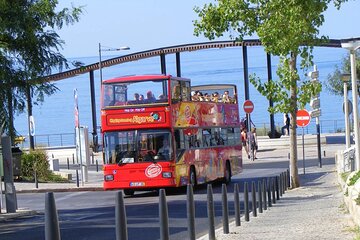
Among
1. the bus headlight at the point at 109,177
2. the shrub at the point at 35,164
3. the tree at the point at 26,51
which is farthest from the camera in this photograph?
the shrub at the point at 35,164

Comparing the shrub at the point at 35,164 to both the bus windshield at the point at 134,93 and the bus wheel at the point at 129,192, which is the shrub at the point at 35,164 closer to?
the bus wheel at the point at 129,192

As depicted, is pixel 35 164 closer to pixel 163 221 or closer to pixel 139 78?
pixel 139 78

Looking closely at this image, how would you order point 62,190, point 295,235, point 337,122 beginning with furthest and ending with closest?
point 337,122 < point 62,190 < point 295,235

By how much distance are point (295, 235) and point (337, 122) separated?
2482 inches

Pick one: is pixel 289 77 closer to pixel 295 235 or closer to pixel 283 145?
pixel 295 235

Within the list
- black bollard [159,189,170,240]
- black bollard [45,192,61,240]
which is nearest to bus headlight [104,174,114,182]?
black bollard [159,189,170,240]

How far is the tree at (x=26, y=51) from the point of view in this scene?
2628cm

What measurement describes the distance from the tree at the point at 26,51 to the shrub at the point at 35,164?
17.1m

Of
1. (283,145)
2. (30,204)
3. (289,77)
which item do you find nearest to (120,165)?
(30,204)

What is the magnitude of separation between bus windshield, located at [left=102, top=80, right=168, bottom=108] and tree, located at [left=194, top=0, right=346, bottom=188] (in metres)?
2.83

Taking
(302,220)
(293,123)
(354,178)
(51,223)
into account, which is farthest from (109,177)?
(51,223)

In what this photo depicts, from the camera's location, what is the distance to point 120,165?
108ft

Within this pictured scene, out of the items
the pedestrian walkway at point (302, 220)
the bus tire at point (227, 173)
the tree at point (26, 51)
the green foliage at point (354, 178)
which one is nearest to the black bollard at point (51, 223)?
the pedestrian walkway at point (302, 220)

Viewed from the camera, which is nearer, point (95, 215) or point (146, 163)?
point (95, 215)
